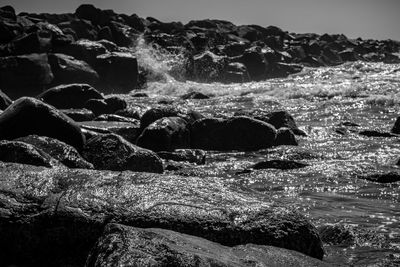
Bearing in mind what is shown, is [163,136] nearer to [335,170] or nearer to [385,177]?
[335,170]

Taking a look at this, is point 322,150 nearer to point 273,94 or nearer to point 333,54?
point 273,94

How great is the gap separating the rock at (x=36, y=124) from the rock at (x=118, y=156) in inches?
20.5

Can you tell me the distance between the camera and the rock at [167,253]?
3578 millimetres

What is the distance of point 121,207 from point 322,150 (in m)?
10.4

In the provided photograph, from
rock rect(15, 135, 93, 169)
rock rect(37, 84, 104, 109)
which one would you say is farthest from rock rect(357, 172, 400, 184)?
rock rect(37, 84, 104, 109)

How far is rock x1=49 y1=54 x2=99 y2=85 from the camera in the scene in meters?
32.2

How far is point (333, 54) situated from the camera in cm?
7762

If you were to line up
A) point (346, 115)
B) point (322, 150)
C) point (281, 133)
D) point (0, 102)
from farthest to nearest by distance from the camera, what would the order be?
1. point (346, 115)
2. point (0, 102)
3. point (281, 133)
4. point (322, 150)

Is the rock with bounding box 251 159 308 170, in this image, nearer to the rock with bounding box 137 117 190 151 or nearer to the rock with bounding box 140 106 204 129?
the rock with bounding box 137 117 190 151

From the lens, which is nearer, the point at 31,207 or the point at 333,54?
the point at 31,207

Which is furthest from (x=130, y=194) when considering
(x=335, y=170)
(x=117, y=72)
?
(x=117, y=72)

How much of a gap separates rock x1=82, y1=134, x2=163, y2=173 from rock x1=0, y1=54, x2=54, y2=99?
807 inches

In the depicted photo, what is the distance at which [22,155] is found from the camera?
8539 millimetres

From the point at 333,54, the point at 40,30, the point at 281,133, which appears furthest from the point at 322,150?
the point at 333,54
